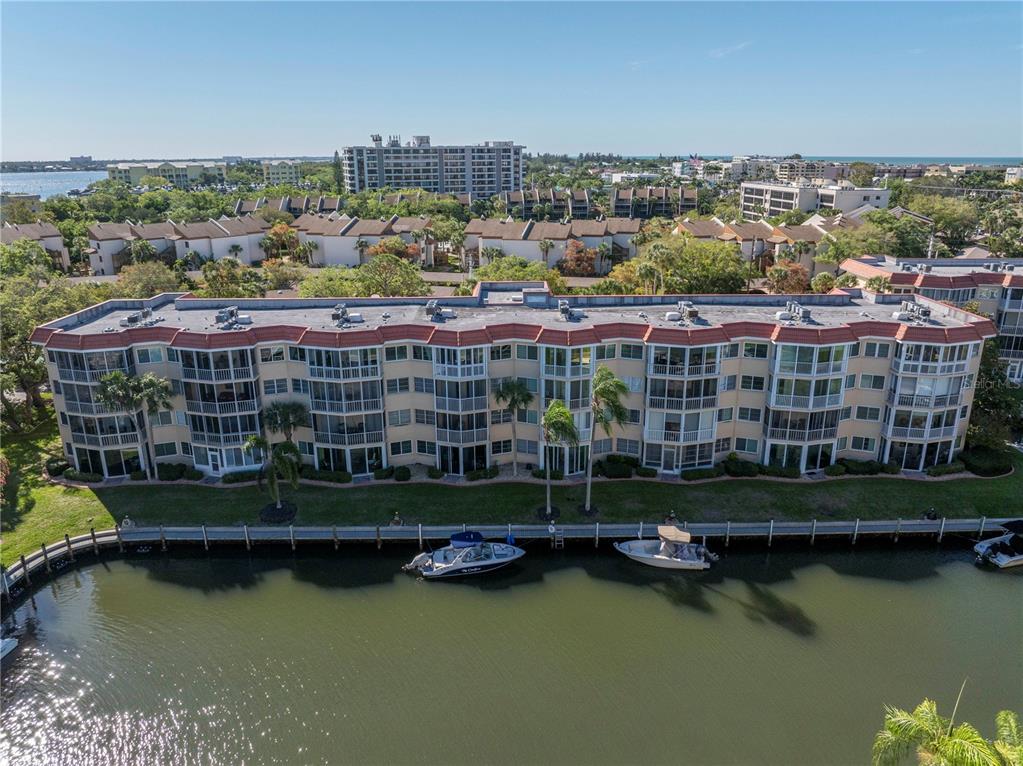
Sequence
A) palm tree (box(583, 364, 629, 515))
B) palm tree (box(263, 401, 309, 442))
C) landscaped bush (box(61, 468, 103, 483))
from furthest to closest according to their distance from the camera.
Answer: landscaped bush (box(61, 468, 103, 483)) → palm tree (box(263, 401, 309, 442)) → palm tree (box(583, 364, 629, 515))

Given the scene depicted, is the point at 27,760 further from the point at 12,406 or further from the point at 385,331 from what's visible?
the point at 12,406

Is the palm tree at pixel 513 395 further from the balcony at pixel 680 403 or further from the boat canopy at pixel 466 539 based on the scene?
the boat canopy at pixel 466 539

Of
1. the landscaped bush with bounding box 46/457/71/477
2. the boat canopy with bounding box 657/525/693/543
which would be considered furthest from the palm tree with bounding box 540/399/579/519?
the landscaped bush with bounding box 46/457/71/477

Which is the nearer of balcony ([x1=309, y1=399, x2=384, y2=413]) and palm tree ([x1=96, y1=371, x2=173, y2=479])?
palm tree ([x1=96, y1=371, x2=173, y2=479])

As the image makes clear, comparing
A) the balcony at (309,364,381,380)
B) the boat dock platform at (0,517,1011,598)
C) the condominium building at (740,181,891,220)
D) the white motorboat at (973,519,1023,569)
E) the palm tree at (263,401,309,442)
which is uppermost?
the condominium building at (740,181,891,220)

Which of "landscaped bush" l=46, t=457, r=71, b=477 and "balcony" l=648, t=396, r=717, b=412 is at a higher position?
"balcony" l=648, t=396, r=717, b=412

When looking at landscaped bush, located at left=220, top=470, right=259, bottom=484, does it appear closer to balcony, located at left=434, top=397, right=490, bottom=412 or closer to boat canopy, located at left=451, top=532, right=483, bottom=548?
balcony, located at left=434, top=397, right=490, bottom=412

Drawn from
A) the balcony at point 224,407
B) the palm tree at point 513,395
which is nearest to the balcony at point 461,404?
the palm tree at point 513,395
